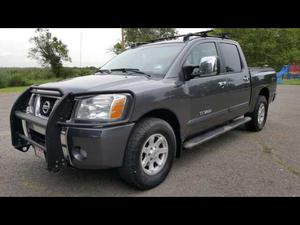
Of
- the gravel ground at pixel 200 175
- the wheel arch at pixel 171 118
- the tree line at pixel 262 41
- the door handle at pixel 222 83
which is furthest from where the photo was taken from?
the tree line at pixel 262 41

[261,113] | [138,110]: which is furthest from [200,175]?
[261,113]

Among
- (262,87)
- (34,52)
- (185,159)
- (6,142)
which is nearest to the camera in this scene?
(185,159)

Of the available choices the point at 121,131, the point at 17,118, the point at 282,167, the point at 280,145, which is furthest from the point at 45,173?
the point at 280,145

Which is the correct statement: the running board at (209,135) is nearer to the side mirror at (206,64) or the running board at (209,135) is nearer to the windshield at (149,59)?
the side mirror at (206,64)

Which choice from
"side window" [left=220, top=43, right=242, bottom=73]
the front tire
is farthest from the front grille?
"side window" [left=220, top=43, right=242, bottom=73]

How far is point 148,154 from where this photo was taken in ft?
10.3

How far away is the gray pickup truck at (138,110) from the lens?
2715mm

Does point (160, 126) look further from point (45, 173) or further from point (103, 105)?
point (45, 173)

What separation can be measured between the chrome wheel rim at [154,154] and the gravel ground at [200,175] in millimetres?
242

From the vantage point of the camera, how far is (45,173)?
3.64 meters

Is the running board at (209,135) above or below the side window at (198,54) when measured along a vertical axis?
below

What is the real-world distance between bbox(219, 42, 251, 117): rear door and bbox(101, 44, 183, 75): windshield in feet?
3.92

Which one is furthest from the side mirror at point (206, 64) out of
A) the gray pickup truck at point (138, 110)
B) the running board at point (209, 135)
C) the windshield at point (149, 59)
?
the running board at point (209, 135)

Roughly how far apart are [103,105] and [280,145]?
362 cm
